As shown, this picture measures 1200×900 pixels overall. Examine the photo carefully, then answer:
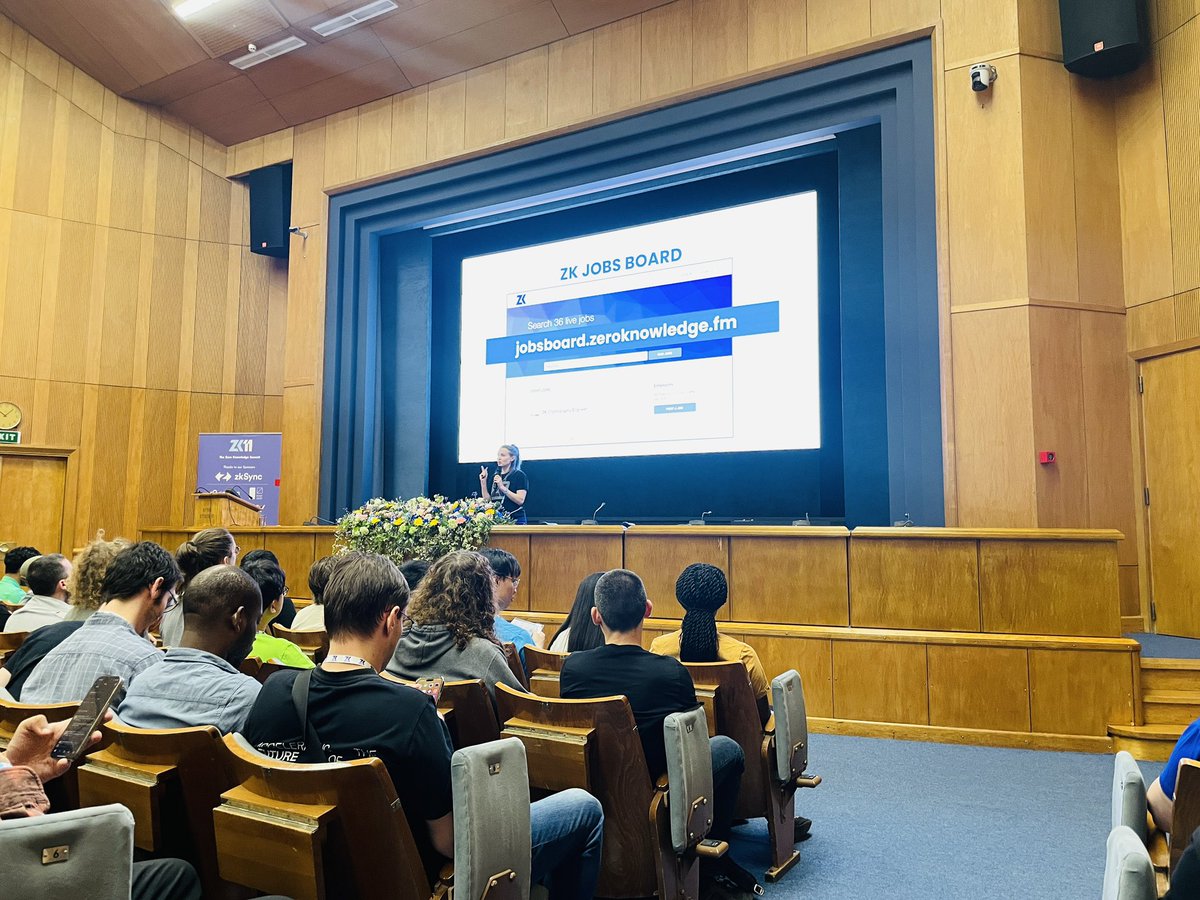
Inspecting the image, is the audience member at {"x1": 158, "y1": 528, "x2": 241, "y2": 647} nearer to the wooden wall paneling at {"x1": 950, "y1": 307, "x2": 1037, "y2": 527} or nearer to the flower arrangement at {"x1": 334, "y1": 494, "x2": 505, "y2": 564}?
the flower arrangement at {"x1": 334, "y1": 494, "x2": 505, "y2": 564}

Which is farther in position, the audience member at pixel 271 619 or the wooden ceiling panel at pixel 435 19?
the wooden ceiling panel at pixel 435 19

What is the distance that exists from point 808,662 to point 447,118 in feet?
19.5

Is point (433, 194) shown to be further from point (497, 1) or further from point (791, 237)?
point (791, 237)

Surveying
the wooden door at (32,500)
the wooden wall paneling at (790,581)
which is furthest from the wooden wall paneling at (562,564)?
the wooden door at (32,500)

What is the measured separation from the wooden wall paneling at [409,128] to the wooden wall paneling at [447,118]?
0.21 ft

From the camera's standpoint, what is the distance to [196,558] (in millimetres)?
3029

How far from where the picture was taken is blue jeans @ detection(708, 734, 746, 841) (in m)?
2.37

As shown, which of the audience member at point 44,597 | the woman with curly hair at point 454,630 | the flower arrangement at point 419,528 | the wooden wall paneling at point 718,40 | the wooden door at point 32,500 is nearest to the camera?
the woman with curly hair at point 454,630

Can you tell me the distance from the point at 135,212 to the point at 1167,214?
9.80 meters

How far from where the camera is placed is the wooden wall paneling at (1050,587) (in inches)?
173


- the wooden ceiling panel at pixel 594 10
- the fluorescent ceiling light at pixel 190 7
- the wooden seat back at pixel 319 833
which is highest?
the fluorescent ceiling light at pixel 190 7

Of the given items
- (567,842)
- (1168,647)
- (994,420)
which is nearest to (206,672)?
(567,842)

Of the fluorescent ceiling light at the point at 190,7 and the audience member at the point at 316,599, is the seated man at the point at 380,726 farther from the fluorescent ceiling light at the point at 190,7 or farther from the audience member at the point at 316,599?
the fluorescent ceiling light at the point at 190,7

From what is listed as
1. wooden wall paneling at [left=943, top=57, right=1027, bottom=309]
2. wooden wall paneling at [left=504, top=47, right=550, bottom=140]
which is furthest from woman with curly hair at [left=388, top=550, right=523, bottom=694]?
wooden wall paneling at [left=504, top=47, right=550, bottom=140]
